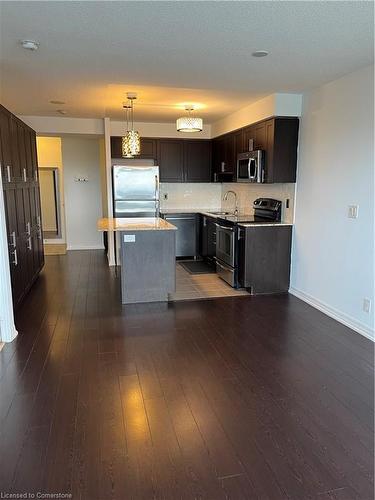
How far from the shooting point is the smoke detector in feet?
8.99

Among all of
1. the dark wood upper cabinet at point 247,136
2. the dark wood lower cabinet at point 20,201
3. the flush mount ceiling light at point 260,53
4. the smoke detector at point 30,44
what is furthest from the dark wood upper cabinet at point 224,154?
the smoke detector at point 30,44

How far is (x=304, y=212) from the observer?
4527 mm

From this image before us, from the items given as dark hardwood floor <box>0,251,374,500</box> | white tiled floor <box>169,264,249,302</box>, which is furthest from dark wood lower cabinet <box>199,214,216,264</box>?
dark hardwood floor <box>0,251,374,500</box>

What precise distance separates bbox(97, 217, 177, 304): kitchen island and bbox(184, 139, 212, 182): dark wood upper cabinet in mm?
2753

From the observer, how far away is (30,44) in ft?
9.10

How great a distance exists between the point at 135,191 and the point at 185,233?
1201 mm

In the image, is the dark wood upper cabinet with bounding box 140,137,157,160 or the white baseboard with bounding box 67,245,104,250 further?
the white baseboard with bounding box 67,245,104,250

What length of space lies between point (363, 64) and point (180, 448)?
347 cm

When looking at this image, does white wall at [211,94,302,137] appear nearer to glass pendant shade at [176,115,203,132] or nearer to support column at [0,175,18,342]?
glass pendant shade at [176,115,203,132]

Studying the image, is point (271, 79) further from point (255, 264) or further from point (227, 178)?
point (227, 178)

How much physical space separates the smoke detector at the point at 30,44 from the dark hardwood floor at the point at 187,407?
8.06 ft

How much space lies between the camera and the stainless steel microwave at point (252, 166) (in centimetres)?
479

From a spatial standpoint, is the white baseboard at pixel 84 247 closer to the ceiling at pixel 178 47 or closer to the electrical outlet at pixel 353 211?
the ceiling at pixel 178 47

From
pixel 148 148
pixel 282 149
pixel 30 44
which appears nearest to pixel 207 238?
pixel 148 148
